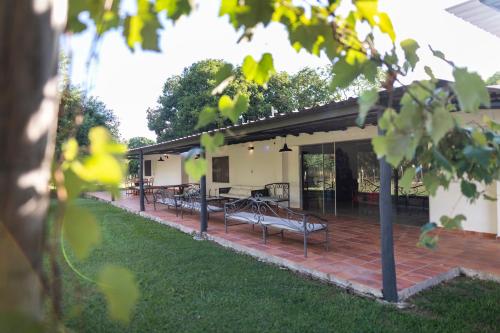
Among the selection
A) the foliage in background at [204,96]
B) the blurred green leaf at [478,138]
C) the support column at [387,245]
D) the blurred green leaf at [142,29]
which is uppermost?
the foliage in background at [204,96]

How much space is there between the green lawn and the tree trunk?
296 cm

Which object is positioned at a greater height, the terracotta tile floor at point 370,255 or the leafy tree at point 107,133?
the leafy tree at point 107,133

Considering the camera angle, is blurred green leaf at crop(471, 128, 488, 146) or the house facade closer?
blurred green leaf at crop(471, 128, 488, 146)

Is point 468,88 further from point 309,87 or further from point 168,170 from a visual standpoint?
point 309,87

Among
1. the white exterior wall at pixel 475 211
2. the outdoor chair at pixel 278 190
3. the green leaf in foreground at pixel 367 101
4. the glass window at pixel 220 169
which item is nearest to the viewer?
the green leaf in foreground at pixel 367 101

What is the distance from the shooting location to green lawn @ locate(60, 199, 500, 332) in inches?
135

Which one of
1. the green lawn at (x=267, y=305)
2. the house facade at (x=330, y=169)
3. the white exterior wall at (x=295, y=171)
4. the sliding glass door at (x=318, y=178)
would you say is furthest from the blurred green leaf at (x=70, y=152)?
the sliding glass door at (x=318, y=178)

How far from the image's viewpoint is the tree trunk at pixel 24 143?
0.49 meters

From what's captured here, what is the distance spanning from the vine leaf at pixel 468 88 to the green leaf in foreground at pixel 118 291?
0.79 m

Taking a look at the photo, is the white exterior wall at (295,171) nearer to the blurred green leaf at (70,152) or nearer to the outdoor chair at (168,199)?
the outdoor chair at (168,199)

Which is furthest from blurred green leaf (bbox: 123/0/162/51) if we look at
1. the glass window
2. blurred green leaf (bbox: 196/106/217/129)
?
the glass window

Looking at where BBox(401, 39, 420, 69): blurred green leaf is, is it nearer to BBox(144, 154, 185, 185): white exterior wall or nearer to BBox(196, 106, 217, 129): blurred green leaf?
BBox(196, 106, 217, 129): blurred green leaf

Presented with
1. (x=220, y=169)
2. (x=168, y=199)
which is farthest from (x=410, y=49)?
(x=220, y=169)

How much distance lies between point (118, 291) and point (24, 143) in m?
0.28
